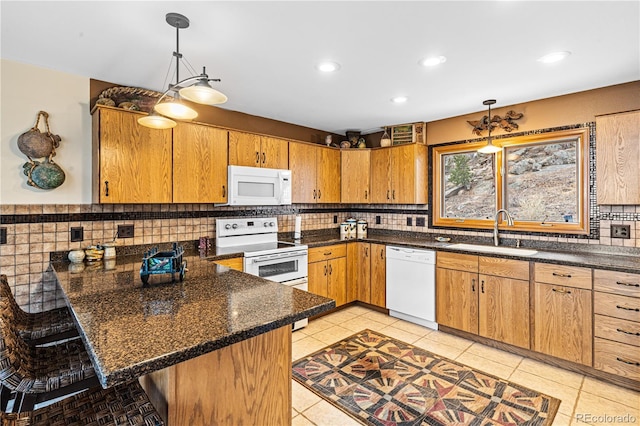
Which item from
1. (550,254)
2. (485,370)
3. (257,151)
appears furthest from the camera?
(257,151)

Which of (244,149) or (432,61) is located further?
(244,149)

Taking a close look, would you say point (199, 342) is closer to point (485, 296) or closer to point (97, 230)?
point (97, 230)

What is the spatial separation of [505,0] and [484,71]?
3.00 feet

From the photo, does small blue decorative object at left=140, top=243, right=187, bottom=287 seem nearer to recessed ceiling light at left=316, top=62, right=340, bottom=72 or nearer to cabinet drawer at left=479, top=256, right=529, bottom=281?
recessed ceiling light at left=316, top=62, right=340, bottom=72

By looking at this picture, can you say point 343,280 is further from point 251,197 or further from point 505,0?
point 505,0

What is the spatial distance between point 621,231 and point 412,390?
2217mm

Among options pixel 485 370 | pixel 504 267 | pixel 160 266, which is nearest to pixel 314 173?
pixel 504 267

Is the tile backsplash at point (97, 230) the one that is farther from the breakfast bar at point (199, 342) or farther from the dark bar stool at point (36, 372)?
the dark bar stool at point (36, 372)

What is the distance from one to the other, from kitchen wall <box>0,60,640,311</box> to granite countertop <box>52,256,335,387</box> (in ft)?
1.90

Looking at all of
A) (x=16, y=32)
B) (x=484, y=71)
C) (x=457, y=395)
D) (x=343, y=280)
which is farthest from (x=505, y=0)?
(x=343, y=280)

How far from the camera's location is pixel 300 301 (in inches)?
57.6

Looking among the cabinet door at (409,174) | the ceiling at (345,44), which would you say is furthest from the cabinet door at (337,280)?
the ceiling at (345,44)

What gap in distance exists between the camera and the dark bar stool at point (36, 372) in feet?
3.76

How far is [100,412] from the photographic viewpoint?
1.14 meters
